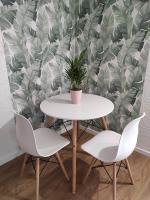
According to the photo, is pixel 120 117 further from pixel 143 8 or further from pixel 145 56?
pixel 143 8

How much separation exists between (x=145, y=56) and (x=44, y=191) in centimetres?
164

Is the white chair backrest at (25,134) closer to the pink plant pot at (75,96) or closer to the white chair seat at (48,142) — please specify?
the white chair seat at (48,142)

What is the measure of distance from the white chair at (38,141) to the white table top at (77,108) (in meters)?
0.25

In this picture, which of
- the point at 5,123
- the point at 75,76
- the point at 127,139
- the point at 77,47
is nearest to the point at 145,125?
the point at 127,139

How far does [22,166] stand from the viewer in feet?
7.79

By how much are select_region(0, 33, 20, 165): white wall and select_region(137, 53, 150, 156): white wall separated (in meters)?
1.41

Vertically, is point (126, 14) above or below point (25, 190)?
above

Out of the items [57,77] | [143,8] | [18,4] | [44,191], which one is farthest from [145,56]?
[44,191]

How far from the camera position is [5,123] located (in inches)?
95.3

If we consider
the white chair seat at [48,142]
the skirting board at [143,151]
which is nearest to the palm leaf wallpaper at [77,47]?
the skirting board at [143,151]

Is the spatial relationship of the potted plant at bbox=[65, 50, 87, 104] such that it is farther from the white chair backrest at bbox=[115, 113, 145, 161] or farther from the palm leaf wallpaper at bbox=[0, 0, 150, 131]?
the white chair backrest at bbox=[115, 113, 145, 161]

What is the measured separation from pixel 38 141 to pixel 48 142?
97 mm

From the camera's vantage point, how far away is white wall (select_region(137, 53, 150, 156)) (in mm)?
2455

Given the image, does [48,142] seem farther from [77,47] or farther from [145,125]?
[77,47]
